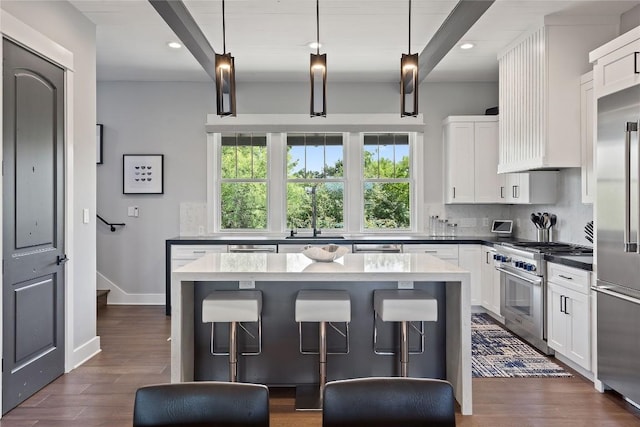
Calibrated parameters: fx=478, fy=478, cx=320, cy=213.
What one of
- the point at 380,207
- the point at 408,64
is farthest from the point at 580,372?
the point at 380,207

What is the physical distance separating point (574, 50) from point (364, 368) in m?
3.32

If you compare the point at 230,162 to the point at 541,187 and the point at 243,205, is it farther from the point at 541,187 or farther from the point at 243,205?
the point at 541,187

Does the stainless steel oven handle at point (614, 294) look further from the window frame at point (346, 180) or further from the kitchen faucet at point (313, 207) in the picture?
the kitchen faucet at point (313, 207)

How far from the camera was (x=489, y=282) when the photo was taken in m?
5.46

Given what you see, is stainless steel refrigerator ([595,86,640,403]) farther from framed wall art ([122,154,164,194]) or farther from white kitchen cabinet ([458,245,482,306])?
framed wall art ([122,154,164,194])

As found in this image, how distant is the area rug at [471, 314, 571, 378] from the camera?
373 cm

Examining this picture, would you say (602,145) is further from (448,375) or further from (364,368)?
(364,368)

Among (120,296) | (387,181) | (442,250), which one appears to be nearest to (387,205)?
(387,181)

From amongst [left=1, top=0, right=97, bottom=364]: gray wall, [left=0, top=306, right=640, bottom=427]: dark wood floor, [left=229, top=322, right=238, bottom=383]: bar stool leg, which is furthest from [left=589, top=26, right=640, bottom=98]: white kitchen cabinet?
[left=1, top=0, right=97, bottom=364]: gray wall

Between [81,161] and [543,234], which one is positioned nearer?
[81,161]

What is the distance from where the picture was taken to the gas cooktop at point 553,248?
13.7 ft

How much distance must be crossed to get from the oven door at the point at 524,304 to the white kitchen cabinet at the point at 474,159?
118cm

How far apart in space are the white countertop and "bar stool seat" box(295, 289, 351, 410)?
0.56 ft

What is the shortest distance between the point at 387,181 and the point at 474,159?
115cm
